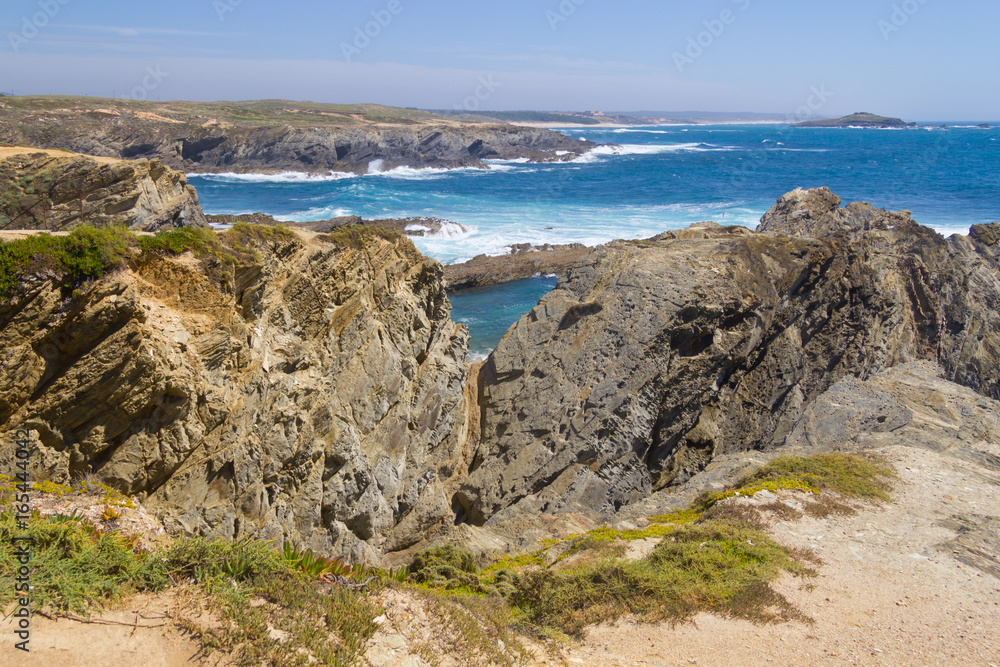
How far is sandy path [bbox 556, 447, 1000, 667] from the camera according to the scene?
727 centimetres

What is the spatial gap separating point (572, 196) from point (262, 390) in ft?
200

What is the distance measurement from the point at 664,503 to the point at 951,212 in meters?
55.9

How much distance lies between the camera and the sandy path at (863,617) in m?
7.27

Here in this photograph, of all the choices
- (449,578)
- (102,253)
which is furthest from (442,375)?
(102,253)

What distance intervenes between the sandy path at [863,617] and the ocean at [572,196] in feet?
58.9

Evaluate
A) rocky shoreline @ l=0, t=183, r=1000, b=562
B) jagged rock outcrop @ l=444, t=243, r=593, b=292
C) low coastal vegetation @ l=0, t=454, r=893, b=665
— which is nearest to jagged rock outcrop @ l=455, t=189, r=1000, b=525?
rocky shoreline @ l=0, t=183, r=1000, b=562

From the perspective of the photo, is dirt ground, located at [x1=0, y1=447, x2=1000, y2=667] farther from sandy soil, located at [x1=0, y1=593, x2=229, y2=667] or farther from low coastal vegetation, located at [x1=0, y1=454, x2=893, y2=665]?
low coastal vegetation, located at [x1=0, y1=454, x2=893, y2=665]

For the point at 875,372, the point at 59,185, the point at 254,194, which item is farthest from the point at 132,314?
the point at 254,194

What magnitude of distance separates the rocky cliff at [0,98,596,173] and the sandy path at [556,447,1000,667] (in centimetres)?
7853

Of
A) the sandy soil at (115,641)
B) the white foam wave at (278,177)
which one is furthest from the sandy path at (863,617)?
the white foam wave at (278,177)

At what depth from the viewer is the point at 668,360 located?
15.6 metres

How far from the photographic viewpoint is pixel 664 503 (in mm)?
12375

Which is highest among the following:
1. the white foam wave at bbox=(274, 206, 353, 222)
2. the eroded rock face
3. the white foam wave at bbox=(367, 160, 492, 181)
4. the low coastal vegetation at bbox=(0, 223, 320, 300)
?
the eroded rock face

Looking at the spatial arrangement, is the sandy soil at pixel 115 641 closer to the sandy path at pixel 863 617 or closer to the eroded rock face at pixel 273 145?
the sandy path at pixel 863 617
